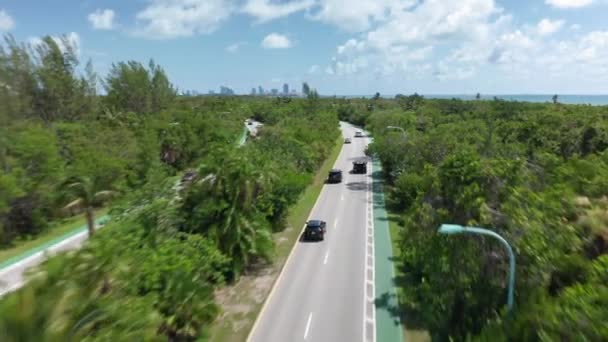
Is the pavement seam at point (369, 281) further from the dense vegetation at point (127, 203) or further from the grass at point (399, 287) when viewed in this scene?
the dense vegetation at point (127, 203)

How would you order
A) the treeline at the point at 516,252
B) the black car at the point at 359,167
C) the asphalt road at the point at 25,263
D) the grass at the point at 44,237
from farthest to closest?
the black car at the point at 359,167
the grass at the point at 44,237
the asphalt road at the point at 25,263
the treeline at the point at 516,252

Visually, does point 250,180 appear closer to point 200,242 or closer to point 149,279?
point 200,242

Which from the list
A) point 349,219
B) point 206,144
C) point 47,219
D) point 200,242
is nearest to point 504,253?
point 200,242

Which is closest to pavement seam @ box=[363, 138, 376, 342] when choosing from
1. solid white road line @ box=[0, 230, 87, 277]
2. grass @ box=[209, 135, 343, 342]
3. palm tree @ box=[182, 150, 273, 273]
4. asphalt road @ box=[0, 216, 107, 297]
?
grass @ box=[209, 135, 343, 342]

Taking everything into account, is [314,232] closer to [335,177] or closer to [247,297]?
[247,297]

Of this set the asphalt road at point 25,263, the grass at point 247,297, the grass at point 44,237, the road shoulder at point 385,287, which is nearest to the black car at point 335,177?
the road shoulder at point 385,287
